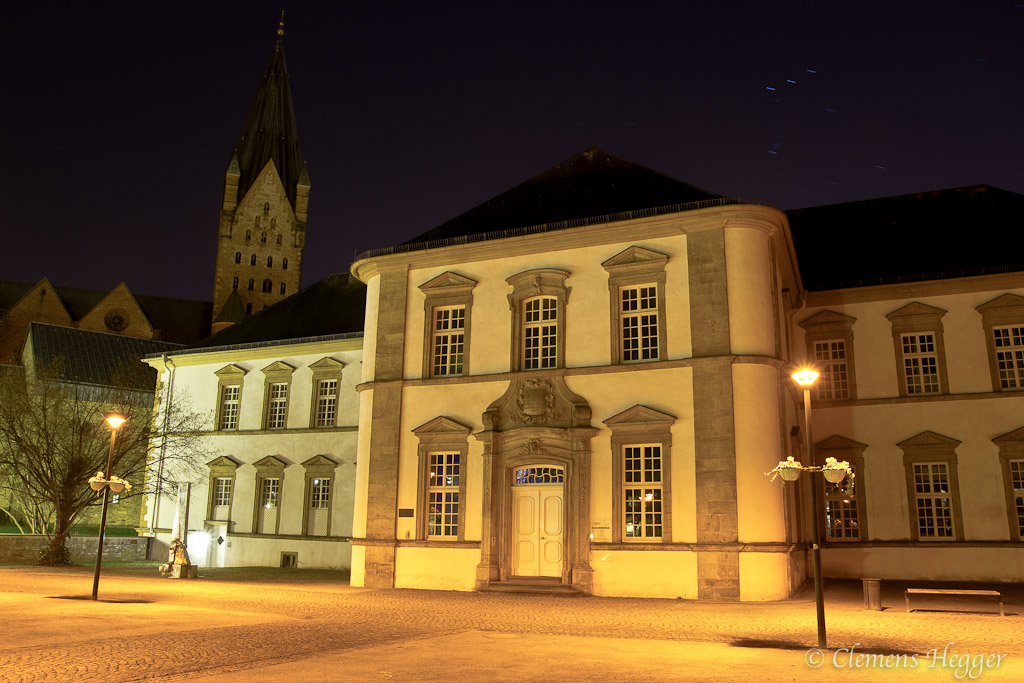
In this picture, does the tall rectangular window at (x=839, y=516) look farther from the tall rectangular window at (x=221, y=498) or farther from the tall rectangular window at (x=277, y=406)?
the tall rectangular window at (x=221, y=498)

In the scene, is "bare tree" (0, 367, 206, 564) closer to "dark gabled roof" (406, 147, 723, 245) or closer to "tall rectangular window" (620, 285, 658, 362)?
"dark gabled roof" (406, 147, 723, 245)

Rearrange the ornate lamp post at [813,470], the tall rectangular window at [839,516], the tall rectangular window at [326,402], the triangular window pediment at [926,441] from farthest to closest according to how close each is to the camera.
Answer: the tall rectangular window at [326,402], the tall rectangular window at [839,516], the triangular window pediment at [926,441], the ornate lamp post at [813,470]

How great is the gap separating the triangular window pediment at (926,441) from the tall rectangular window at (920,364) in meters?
Result: 1.47

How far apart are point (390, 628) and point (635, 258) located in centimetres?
1202

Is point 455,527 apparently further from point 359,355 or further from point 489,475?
point 359,355

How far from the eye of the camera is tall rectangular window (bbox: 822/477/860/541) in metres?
27.9

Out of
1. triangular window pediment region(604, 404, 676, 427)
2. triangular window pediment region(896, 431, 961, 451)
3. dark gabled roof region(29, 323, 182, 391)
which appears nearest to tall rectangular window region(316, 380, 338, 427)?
dark gabled roof region(29, 323, 182, 391)

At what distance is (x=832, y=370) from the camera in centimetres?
2917

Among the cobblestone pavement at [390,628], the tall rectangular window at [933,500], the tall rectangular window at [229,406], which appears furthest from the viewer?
the tall rectangular window at [229,406]

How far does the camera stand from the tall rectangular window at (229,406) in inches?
1431

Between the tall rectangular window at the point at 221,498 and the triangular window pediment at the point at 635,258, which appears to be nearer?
the triangular window pediment at the point at 635,258

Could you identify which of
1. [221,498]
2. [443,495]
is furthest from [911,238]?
[221,498]

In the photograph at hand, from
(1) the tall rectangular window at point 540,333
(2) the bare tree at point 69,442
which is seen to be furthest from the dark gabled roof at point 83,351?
(1) the tall rectangular window at point 540,333

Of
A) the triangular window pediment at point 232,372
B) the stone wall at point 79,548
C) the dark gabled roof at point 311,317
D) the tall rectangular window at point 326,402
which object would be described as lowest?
the stone wall at point 79,548
